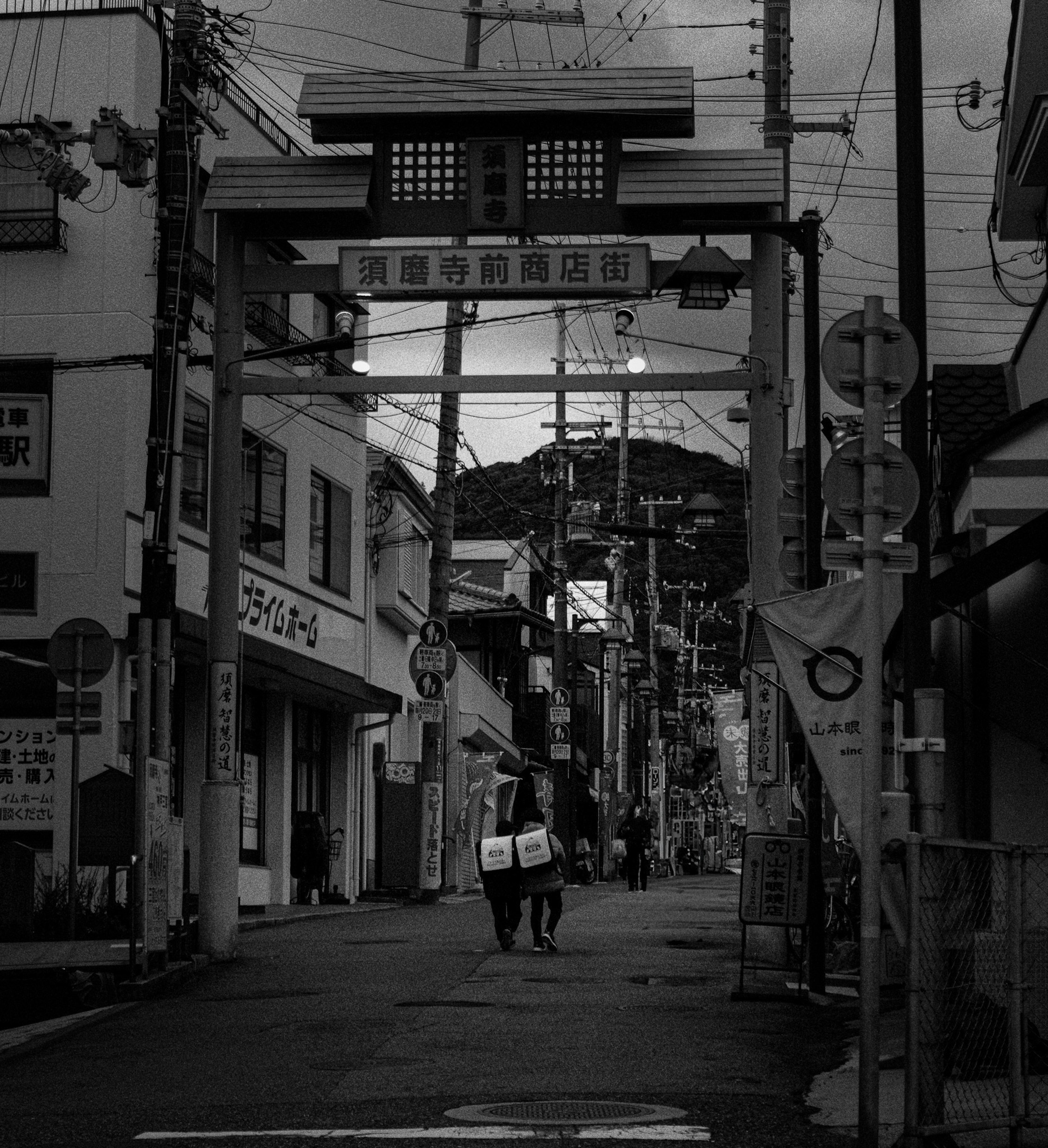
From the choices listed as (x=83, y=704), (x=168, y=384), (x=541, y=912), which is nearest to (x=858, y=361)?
(x=83, y=704)

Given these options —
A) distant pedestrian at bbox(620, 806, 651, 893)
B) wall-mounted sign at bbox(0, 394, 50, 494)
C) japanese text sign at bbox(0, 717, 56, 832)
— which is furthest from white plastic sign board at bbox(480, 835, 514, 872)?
distant pedestrian at bbox(620, 806, 651, 893)

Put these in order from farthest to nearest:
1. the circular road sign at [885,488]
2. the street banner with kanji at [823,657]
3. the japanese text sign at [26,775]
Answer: the japanese text sign at [26,775]
the street banner with kanji at [823,657]
the circular road sign at [885,488]

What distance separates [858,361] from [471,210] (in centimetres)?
984

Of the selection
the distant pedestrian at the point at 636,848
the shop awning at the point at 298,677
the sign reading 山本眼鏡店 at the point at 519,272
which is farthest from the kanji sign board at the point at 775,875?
the distant pedestrian at the point at 636,848

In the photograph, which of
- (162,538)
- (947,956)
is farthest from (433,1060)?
(162,538)

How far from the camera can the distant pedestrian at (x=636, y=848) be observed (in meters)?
41.6

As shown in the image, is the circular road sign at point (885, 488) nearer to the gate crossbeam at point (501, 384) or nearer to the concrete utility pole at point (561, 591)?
the gate crossbeam at point (501, 384)

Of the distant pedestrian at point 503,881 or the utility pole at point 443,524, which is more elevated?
the utility pole at point 443,524

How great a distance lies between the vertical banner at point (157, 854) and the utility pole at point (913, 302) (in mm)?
7633

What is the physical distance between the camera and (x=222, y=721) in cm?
1766

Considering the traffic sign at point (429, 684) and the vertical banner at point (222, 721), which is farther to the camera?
the traffic sign at point (429, 684)

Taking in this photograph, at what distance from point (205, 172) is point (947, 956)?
2034 cm

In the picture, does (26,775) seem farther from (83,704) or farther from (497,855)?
(83,704)

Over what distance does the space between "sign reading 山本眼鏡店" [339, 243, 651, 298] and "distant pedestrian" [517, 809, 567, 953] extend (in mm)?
5749
